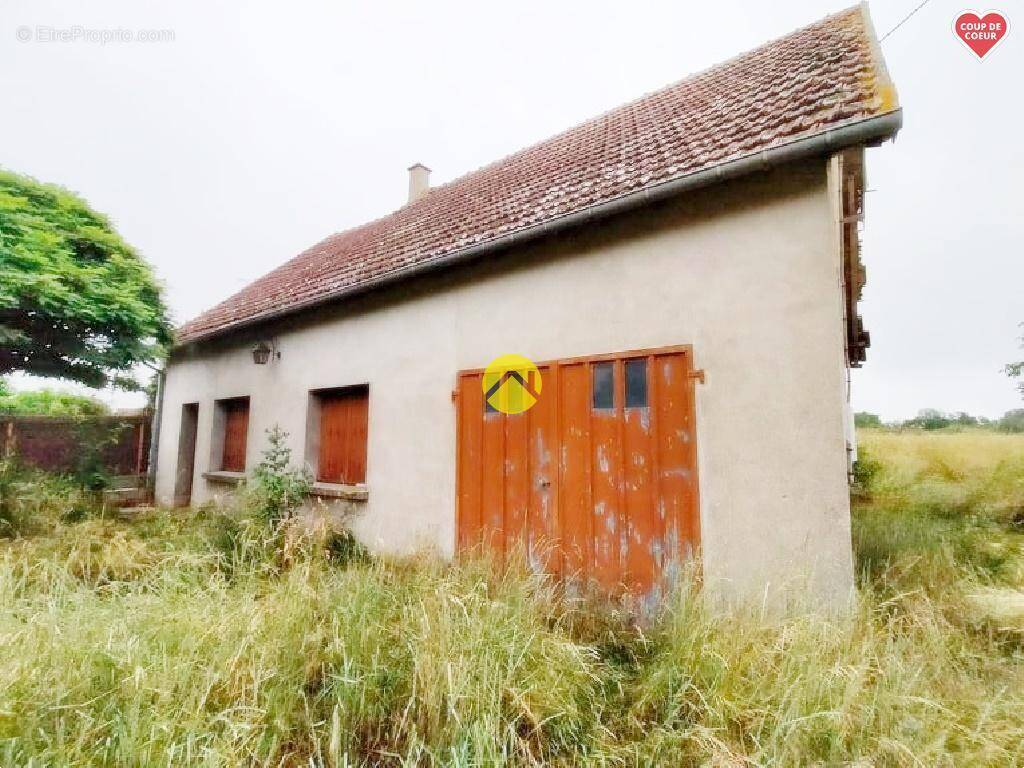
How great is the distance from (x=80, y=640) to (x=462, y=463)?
120 inches

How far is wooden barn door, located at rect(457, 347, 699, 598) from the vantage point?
141 inches

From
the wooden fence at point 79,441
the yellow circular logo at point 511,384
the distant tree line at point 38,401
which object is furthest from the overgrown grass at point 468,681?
the distant tree line at point 38,401

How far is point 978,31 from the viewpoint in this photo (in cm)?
396

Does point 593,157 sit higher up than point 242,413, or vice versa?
point 593,157

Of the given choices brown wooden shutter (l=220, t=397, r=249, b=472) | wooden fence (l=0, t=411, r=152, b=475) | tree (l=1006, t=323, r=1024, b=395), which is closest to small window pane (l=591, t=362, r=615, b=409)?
brown wooden shutter (l=220, t=397, r=249, b=472)

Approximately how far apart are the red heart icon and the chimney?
879cm

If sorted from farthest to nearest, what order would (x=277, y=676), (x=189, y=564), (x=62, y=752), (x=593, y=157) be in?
(x=593, y=157) < (x=189, y=564) < (x=277, y=676) < (x=62, y=752)

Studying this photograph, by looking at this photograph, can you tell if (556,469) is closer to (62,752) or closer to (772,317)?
(772,317)

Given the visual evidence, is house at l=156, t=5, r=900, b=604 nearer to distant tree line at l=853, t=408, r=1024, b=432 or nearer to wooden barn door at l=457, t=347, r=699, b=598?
wooden barn door at l=457, t=347, r=699, b=598

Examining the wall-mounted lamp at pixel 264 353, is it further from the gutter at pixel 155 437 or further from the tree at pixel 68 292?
the gutter at pixel 155 437

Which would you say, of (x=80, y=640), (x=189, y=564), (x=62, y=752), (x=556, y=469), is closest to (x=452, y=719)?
(x=62, y=752)

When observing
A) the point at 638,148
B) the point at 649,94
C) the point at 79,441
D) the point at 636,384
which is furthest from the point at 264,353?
the point at 649,94

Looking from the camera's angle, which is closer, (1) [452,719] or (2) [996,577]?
(1) [452,719]

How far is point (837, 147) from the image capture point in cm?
309
